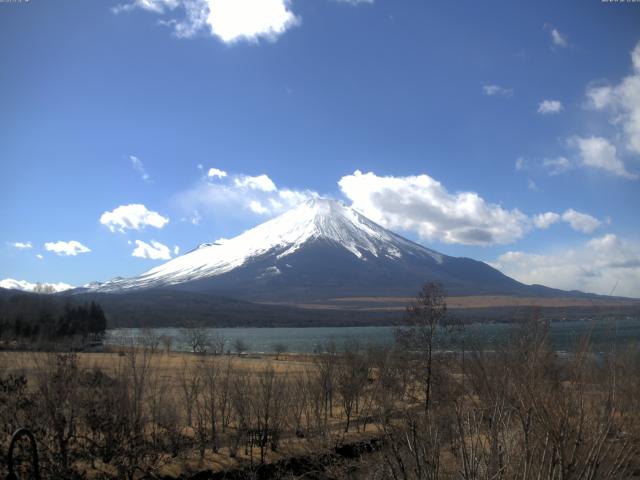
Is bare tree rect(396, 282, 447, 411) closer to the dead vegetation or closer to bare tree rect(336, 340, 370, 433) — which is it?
the dead vegetation

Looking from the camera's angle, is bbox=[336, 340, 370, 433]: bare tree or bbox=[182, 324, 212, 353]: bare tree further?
bbox=[182, 324, 212, 353]: bare tree

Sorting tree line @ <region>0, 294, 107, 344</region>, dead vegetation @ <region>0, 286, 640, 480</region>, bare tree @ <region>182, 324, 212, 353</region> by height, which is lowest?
bare tree @ <region>182, 324, 212, 353</region>

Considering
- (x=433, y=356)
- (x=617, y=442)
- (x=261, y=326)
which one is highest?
(x=617, y=442)

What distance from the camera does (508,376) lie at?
6.15m

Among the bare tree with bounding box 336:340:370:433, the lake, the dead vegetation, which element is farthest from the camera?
the bare tree with bounding box 336:340:370:433

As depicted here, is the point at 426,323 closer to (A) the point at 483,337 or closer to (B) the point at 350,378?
(B) the point at 350,378

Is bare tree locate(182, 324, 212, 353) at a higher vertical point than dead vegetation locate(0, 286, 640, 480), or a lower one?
lower

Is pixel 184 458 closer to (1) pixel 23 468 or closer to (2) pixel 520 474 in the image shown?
(1) pixel 23 468

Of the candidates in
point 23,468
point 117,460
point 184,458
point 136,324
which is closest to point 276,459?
point 184,458

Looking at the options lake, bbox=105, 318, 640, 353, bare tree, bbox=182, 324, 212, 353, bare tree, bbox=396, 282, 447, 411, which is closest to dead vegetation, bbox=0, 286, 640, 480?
bare tree, bbox=396, 282, 447, 411

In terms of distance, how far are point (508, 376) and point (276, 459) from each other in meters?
13.4

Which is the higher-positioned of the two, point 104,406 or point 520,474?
point 520,474

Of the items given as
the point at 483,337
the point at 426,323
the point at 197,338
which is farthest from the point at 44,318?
the point at 483,337

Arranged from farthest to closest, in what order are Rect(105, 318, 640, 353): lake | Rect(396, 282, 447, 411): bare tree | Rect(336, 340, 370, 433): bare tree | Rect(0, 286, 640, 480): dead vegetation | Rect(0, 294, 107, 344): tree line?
Rect(0, 294, 107, 344): tree line
Rect(396, 282, 447, 411): bare tree
Rect(336, 340, 370, 433): bare tree
Rect(105, 318, 640, 353): lake
Rect(0, 286, 640, 480): dead vegetation
